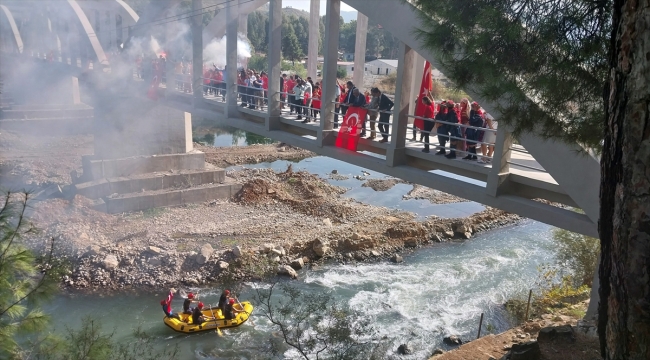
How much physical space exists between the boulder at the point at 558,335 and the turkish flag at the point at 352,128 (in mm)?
4666

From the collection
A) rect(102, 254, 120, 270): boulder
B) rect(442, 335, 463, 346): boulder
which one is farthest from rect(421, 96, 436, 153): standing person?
rect(102, 254, 120, 270): boulder

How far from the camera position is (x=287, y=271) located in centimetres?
1653

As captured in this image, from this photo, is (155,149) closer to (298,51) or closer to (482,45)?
(482,45)

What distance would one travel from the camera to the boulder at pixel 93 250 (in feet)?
54.5

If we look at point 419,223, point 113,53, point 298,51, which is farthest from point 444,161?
point 298,51

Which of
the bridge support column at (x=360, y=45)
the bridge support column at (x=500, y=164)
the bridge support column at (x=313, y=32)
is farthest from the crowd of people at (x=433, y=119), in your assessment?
the bridge support column at (x=313, y=32)

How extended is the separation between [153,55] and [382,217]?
35.8ft

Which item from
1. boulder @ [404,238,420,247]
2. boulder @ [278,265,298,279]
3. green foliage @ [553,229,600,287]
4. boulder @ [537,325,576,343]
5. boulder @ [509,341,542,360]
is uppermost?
boulder @ [537,325,576,343]

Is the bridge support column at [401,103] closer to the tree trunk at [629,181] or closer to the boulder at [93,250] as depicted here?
the tree trunk at [629,181]

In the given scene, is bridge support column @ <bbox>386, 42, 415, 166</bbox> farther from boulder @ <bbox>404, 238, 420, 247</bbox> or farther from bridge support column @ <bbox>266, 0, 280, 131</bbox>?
boulder @ <bbox>404, 238, 420, 247</bbox>

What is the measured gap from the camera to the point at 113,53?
24641 millimetres

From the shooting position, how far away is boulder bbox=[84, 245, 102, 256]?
16.6 metres

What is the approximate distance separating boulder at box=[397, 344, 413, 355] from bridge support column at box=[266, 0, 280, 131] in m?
5.97

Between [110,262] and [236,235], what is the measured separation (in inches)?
Result: 177
